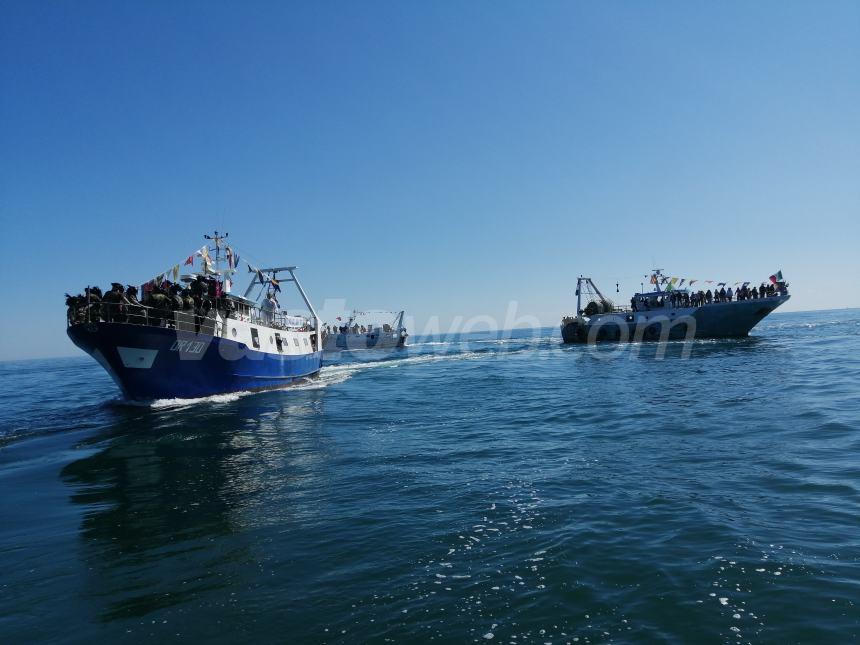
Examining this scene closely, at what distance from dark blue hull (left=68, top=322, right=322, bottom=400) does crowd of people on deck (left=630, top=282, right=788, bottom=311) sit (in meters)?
56.9

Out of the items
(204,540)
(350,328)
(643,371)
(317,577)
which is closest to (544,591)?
(317,577)

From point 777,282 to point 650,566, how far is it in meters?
64.5

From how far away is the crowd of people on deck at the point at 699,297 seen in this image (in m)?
56.6

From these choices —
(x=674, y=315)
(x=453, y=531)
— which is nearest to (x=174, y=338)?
(x=453, y=531)

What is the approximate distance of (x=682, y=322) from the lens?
198 feet

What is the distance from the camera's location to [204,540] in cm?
743

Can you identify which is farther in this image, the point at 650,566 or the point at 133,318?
the point at 133,318

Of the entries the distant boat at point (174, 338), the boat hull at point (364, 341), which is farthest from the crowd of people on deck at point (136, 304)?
the boat hull at point (364, 341)

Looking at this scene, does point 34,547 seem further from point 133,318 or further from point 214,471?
point 133,318

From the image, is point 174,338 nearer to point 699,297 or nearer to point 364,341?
point 699,297

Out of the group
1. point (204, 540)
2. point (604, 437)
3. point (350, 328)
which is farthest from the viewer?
point (350, 328)

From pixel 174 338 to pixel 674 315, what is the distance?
197 ft

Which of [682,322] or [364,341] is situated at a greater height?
[364,341]

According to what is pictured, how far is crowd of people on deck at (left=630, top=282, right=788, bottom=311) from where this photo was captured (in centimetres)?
5656
